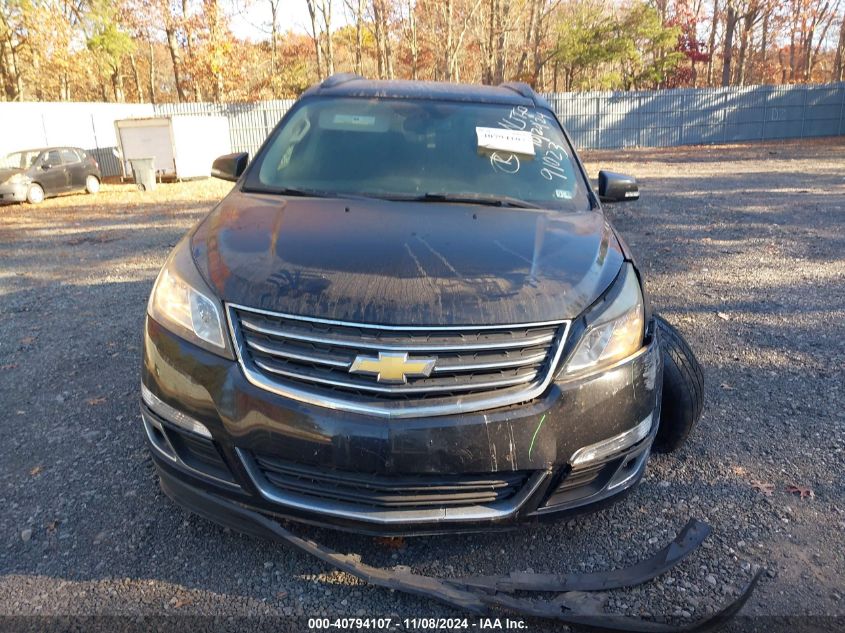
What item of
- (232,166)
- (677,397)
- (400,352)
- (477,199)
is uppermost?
(232,166)

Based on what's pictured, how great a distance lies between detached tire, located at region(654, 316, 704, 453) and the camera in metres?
3.05

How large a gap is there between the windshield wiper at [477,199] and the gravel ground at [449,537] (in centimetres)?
139

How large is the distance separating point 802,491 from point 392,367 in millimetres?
2074

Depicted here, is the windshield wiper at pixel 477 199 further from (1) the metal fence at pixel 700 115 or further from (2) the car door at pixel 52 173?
(1) the metal fence at pixel 700 115

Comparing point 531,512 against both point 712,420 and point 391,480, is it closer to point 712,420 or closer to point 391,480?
point 391,480

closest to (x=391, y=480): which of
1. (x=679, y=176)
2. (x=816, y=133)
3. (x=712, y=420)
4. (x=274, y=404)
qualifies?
(x=274, y=404)

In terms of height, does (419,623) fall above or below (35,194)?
below

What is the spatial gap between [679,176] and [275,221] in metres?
15.5

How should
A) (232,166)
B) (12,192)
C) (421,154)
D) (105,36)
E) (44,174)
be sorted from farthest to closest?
(105,36) → (44,174) → (12,192) → (232,166) → (421,154)

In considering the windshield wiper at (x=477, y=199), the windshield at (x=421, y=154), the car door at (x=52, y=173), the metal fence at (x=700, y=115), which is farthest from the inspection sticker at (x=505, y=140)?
the metal fence at (x=700, y=115)

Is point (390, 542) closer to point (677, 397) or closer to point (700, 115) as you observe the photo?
point (677, 397)

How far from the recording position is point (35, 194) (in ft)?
50.4

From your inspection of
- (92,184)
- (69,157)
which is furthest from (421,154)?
(92,184)

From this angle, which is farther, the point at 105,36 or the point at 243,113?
the point at 105,36
